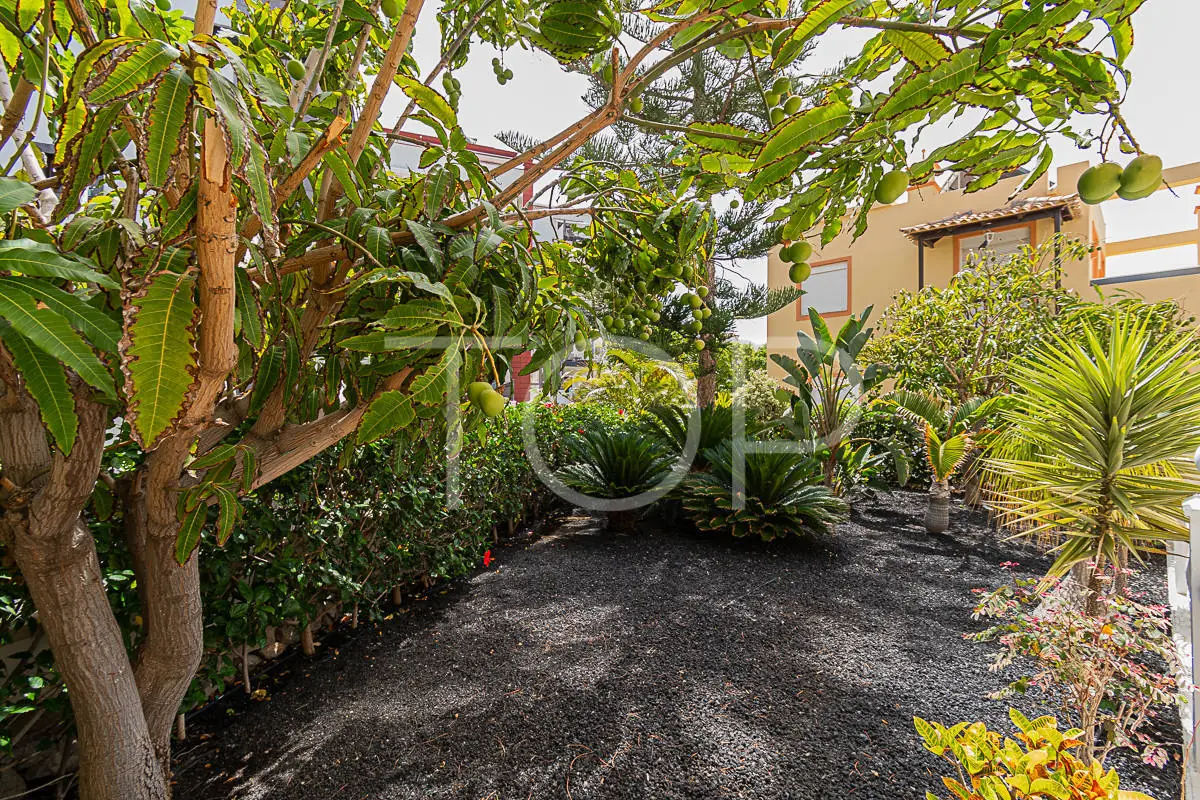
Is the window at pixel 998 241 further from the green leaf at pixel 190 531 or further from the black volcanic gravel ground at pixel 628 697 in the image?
the green leaf at pixel 190 531

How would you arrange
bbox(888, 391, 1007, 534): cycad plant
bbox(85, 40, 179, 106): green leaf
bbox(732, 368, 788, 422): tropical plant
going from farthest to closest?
bbox(732, 368, 788, 422): tropical plant
bbox(888, 391, 1007, 534): cycad plant
bbox(85, 40, 179, 106): green leaf

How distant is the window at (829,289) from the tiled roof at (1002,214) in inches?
61.6

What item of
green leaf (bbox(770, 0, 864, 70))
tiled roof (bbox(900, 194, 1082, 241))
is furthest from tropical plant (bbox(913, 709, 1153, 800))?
tiled roof (bbox(900, 194, 1082, 241))

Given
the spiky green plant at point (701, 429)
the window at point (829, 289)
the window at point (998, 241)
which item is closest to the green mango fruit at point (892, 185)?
the spiky green plant at point (701, 429)

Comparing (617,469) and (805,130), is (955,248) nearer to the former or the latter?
(617,469)

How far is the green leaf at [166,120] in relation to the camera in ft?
2.16

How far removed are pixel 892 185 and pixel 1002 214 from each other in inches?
396

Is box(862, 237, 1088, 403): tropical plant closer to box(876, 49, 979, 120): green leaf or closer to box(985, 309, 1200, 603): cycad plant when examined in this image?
box(985, 309, 1200, 603): cycad plant

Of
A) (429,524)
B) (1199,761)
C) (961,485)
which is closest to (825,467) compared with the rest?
(961,485)

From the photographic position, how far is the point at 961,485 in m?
5.85

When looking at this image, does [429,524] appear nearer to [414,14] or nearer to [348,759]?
[348,759]

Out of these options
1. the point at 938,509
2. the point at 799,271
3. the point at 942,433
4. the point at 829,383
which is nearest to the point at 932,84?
the point at 799,271

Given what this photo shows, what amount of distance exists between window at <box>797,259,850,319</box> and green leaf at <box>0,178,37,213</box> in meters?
12.1

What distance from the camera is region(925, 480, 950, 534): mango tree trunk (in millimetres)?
4715
